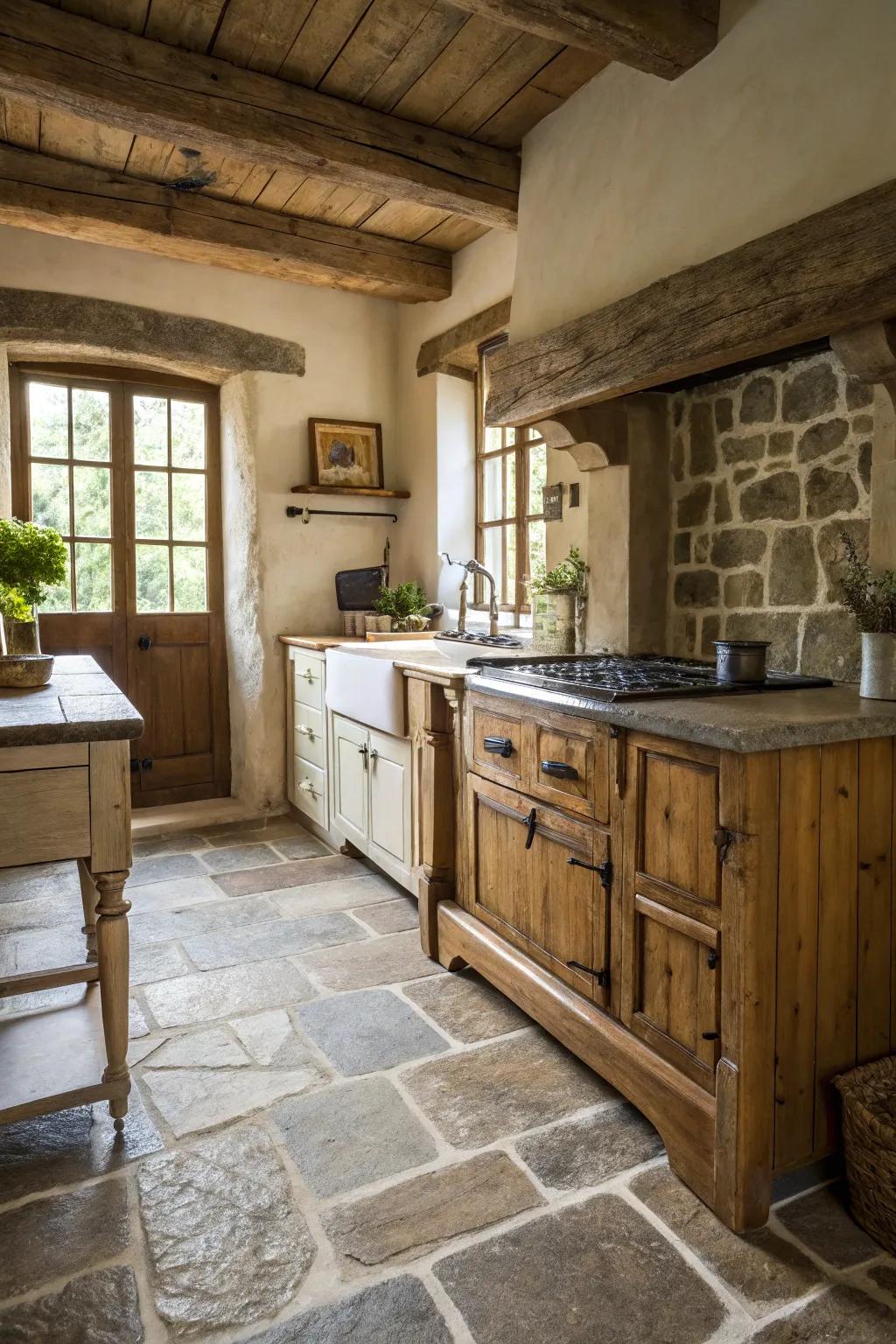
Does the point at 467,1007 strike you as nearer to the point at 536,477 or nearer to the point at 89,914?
the point at 89,914

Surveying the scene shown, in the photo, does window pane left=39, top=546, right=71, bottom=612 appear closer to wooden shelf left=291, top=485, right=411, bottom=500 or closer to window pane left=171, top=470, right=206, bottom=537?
window pane left=171, top=470, right=206, bottom=537

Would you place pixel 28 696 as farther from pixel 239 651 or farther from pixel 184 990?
pixel 239 651

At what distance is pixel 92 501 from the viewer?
4.20 meters

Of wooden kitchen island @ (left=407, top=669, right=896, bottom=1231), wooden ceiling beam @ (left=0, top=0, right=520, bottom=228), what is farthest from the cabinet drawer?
wooden ceiling beam @ (left=0, top=0, right=520, bottom=228)

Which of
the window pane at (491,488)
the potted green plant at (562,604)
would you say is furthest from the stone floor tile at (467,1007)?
the window pane at (491,488)

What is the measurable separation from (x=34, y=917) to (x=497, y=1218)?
85.1 inches

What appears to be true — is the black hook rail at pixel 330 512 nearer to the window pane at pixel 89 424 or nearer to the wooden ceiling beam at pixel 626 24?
the window pane at pixel 89 424

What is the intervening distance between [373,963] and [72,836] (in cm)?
125

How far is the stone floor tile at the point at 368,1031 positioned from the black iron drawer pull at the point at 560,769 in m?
0.78

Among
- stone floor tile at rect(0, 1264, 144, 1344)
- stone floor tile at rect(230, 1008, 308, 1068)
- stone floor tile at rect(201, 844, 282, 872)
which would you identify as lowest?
stone floor tile at rect(0, 1264, 144, 1344)

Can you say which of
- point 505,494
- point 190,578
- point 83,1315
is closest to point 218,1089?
point 83,1315

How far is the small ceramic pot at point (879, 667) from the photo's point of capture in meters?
1.77

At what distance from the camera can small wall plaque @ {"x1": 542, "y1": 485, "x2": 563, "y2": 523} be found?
10.6 ft

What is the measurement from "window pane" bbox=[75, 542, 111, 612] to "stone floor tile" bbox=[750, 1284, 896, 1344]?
3.91 metres
